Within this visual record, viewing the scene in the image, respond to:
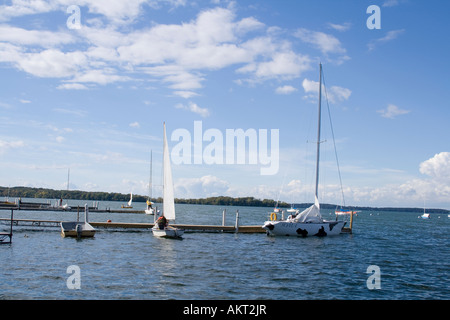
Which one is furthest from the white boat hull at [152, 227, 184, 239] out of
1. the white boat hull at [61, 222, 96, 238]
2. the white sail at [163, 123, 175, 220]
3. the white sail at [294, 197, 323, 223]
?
the white sail at [294, 197, 323, 223]

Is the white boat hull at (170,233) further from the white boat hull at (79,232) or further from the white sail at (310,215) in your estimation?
the white sail at (310,215)

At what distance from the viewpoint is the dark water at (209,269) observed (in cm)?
1978

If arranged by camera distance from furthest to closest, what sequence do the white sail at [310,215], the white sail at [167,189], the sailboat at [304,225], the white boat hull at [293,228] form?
1. the white sail at [310,215]
2. the sailboat at [304,225]
3. the white boat hull at [293,228]
4. the white sail at [167,189]

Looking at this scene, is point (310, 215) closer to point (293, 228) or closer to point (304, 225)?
point (304, 225)

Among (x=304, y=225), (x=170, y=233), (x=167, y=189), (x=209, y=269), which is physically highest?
(x=167, y=189)

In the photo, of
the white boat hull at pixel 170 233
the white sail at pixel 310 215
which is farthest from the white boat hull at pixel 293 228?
the white boat hull at pixel 170 233

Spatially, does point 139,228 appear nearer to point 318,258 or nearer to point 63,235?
point 63,235

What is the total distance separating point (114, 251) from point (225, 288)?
1477cm

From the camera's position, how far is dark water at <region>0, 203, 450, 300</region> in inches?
779

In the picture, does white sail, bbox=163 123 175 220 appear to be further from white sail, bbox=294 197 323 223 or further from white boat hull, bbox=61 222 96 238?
white sail, bbox=294 197 323 223

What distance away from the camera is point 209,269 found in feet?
84.5

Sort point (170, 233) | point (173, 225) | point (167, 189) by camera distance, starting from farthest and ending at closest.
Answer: point (173, 225) → point (167, 189) → point (170, 233)

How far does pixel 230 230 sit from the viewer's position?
50.1m

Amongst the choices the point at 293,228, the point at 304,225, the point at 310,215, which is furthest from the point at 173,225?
the point at 310,215
